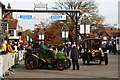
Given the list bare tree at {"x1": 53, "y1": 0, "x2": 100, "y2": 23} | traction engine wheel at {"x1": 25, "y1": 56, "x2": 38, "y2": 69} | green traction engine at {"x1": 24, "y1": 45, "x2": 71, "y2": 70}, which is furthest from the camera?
bare tree at {"x1": 53, "y1": 0, "x2": 100, "y2": 23}

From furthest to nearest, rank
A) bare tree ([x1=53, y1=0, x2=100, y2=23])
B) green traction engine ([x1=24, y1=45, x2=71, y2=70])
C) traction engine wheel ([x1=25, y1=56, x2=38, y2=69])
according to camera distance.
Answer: bare tree ([x1=53, y1=0, x2=100, y2=23])
traction engine wheel ([x1=25, y1=56, x2=38, y2=69])
green traction engine ([x1=24, y1=45, x2=71, y2=70])

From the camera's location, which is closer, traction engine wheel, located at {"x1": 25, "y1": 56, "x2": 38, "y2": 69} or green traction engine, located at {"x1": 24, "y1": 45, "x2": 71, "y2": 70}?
green traction engine, located at {"x1": 24, "y1": 45, "x2": 71, "y2": 70}

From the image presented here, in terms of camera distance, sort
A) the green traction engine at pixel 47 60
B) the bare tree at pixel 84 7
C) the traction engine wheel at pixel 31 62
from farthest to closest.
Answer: the bare tree at pixel 84 7
the traction engine wheel at pixel 31 62
the green traction engine at pixel 47 60

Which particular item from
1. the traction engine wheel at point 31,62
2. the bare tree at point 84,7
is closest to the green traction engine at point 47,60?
the traction engine wheel at point 31,62

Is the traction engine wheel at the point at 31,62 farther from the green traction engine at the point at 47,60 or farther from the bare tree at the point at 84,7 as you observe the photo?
the bare tree at the point at 84,7

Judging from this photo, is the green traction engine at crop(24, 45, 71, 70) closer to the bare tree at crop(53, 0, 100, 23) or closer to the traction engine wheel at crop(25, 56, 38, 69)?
the traction engine wheel at crop(25, 56, 38, 69)

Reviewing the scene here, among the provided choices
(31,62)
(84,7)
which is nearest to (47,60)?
(31,62)

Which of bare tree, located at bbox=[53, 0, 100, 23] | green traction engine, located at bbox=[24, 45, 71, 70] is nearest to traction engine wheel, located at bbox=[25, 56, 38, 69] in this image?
green traction engine, located at bbox=[24, 45, 71, 70]

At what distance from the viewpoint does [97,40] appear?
2859 centimetres

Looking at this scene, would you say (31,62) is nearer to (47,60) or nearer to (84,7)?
(47,60)

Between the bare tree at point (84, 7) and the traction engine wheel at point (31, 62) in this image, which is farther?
the bare tree at point (84, 7)

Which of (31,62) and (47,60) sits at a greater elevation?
(47,60)

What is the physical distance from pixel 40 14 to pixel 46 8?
0.72 m

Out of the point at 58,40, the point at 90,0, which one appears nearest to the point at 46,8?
the point at 90,0
